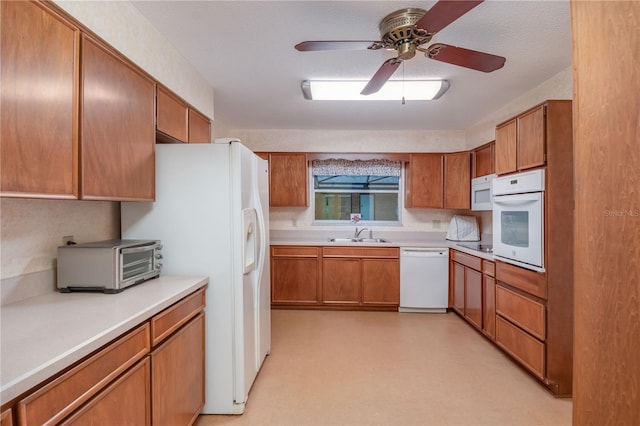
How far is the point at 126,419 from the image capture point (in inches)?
45.6

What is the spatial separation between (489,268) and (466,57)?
1.93 meters

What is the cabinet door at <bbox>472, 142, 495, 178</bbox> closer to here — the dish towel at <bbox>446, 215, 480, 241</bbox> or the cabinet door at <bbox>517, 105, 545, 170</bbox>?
the dish towel at <bbox>446, 215, 480, 241</bbox>

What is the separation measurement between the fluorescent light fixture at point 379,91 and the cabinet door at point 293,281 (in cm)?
196

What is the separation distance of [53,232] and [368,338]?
262 centimetres

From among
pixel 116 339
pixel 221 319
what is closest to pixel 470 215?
pixel 221 319

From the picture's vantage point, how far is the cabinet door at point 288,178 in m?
4.11

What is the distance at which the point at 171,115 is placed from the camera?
205cm

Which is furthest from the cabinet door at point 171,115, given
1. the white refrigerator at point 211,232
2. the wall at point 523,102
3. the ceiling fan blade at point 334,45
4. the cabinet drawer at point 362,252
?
the wall at point 523,102

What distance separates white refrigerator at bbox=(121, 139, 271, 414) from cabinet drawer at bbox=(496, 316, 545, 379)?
2.04m

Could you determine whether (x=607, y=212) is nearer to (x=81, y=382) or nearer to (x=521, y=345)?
(x=81, y=382)

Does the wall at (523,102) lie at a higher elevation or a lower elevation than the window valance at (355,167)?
higher

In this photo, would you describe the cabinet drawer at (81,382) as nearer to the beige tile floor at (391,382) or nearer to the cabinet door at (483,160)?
the beige tile floor at (391,382)

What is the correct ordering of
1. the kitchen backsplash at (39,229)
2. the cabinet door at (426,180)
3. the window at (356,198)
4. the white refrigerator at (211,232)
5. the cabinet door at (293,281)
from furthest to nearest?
the window at (356,198)
the cabinet door at (426,180)
the cabinet door at (293,281)
the white refrigerator at (211,232)
the kitchen backsplash at (39,229)

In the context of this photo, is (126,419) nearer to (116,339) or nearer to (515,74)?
(116,339)
